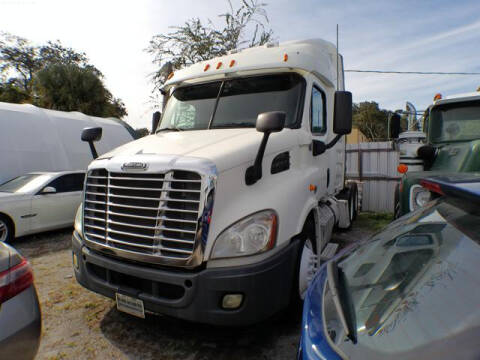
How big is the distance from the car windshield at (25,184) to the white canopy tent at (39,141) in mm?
3085

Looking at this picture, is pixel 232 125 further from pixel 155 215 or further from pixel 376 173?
pixel 376 173

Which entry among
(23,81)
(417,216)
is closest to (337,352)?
(417,216)

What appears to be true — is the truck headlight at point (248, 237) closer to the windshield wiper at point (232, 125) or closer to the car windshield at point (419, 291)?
the car windshield at point (419, 291)

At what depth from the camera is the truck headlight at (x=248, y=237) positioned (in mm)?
2355

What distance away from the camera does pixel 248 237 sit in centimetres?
239

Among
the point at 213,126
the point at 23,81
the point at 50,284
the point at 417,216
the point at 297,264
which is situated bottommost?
the point at 50,284

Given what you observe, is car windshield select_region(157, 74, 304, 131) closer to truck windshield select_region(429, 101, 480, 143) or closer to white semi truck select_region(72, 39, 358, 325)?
white semi truck select_region(72, 39, 358, 325)

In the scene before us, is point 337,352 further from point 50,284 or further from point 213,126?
point 50,284

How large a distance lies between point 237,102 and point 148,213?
1.80 metres

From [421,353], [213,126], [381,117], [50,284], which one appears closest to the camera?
[421,353]

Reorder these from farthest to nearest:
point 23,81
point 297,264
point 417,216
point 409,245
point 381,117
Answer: point 381,117
point 23,81
point 297,264
point 417,216
point 409,245

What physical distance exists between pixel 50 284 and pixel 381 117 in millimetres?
48878

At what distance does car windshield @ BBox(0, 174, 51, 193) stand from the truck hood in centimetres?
494

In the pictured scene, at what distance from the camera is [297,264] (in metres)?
2.74
